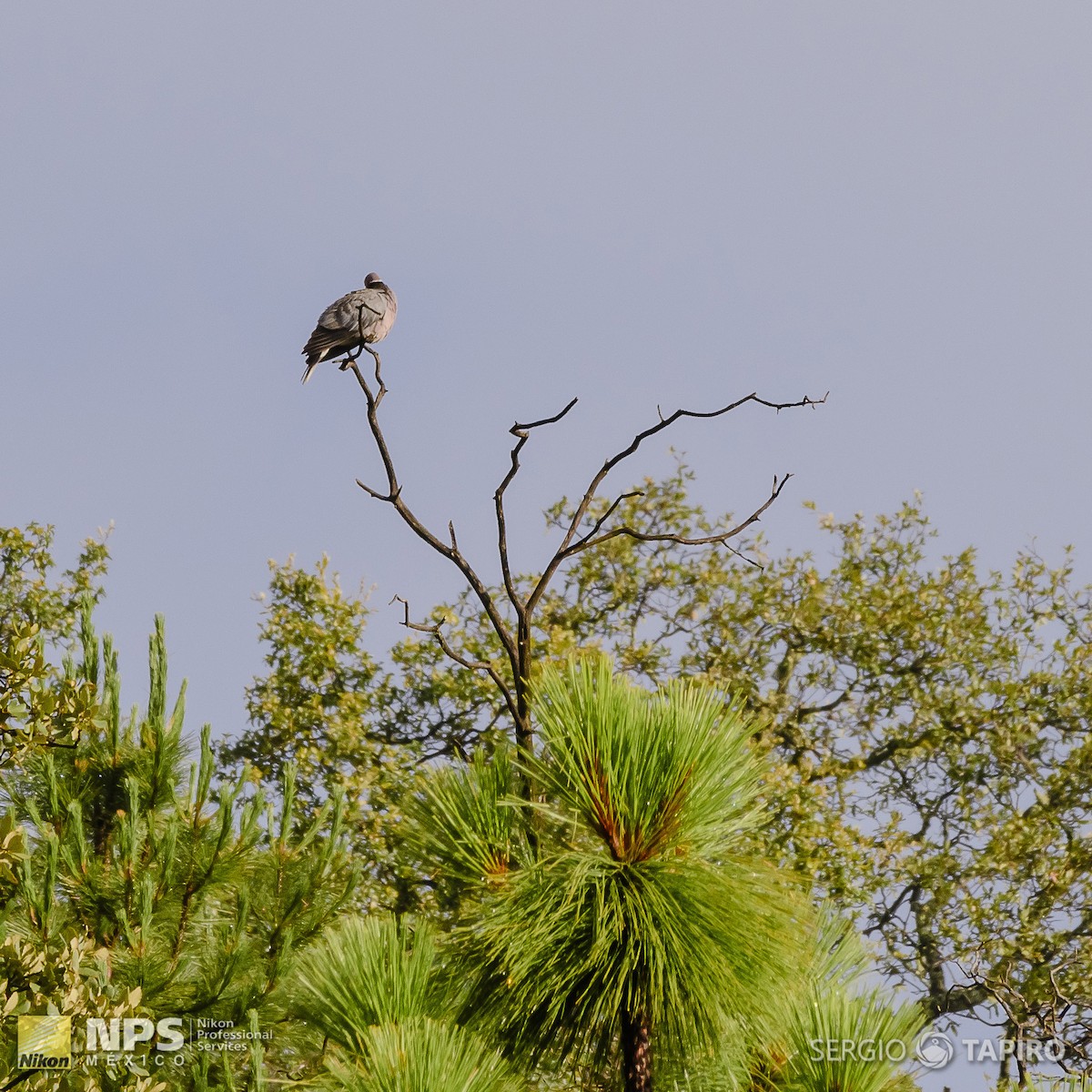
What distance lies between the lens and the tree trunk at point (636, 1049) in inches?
118

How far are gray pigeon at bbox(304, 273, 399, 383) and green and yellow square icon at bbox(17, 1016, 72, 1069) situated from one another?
2885 millimetres

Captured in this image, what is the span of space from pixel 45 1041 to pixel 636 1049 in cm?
206

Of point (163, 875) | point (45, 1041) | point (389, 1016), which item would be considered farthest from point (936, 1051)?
point (163, 875)

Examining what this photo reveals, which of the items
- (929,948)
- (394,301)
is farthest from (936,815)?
→ (394,301)

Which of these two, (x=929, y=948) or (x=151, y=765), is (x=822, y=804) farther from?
(x=151, y=765)

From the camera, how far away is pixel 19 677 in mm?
3789

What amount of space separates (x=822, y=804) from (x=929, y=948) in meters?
1.40

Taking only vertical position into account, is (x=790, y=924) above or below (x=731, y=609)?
below

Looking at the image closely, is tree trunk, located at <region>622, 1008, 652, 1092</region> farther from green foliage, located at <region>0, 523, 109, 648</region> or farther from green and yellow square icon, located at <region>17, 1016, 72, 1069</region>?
green foliage, located at <region>0, 523, 109, 648</region>

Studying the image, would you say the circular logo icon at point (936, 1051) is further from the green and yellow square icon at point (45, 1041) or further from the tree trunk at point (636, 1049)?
the green and yellow square icon at point (45, 1041)

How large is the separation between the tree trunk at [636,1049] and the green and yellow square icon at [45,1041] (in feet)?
6.29

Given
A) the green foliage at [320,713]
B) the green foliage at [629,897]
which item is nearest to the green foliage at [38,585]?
the green foliage at [320,713]

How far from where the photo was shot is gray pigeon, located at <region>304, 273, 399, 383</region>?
18.7 ft

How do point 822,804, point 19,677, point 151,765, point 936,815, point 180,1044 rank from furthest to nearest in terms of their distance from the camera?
point 936,815 → point 822,804 → point 151,765 → point 180,1044 → point 19,677
